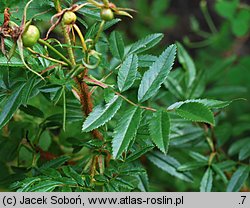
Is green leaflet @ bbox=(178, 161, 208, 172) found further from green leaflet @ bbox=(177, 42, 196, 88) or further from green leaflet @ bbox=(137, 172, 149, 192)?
green leaflet @ bbox=(177, 42, 196, 88)

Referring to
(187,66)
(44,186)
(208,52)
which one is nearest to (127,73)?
(44,186)

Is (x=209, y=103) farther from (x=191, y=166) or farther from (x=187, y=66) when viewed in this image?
(x=187, y=66)

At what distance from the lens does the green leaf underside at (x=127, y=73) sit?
99 cm

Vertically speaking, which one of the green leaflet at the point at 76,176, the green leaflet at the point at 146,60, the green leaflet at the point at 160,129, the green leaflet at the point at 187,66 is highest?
the green leaflet at the point at 146,60

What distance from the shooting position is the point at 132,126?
923 millimetres

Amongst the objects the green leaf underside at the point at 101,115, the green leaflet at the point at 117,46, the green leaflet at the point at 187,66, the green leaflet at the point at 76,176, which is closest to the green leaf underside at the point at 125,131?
the green leaf underside at the point at 101,115

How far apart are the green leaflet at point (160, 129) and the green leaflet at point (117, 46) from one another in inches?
10.9

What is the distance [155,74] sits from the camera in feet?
3.28

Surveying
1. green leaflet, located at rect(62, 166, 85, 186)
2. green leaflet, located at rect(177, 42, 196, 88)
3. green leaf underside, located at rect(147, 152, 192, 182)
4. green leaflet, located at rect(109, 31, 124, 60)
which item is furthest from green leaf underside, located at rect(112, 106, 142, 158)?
green leaflet, located at rect(177, 42, 196, 88)

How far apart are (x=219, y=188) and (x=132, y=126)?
57cm

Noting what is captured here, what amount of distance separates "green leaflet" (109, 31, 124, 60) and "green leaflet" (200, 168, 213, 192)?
1.30 feet

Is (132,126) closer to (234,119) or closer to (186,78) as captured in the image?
(186,78)

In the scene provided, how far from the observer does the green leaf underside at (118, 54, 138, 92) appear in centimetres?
99

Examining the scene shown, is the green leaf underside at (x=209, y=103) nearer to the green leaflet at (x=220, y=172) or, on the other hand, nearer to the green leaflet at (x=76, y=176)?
the green leaflet at (x=76, y=176)
